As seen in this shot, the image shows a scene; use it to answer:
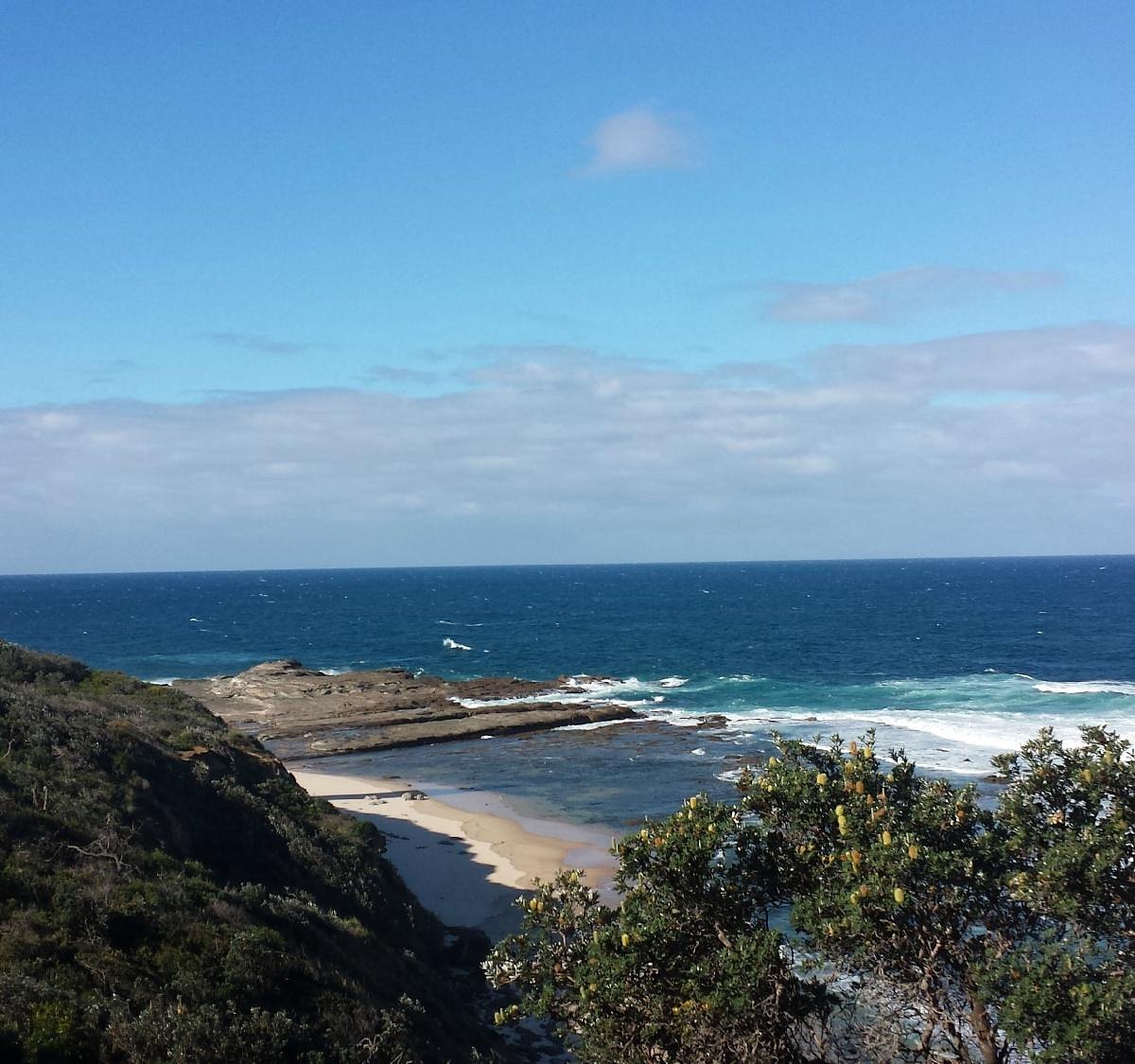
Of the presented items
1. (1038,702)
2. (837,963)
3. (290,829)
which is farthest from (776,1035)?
(1038,702)

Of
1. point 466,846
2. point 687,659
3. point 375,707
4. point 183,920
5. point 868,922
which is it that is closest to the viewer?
point 868,922

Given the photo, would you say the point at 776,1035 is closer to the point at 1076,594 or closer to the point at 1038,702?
the point at 1038,702

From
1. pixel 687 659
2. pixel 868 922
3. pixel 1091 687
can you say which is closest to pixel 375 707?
pixel 687 659

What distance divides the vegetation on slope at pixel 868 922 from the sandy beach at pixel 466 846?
16223mm

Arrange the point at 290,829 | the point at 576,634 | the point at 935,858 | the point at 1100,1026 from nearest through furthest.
A: the point at 1100,1026 → the point at 935,858 → the point at 290,829 → the point at 576,634

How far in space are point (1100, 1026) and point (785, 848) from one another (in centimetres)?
321

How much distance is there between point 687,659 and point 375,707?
33.1 metres

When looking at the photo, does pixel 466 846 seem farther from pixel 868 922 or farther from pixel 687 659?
pixel 687 659

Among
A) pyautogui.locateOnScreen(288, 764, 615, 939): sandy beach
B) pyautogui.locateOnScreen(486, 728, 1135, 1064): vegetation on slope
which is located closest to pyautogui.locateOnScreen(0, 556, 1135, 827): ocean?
pyautogui.locateOnScreen(288, 764, 615, 939): sandy beach

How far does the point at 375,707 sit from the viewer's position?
58469 millimetres

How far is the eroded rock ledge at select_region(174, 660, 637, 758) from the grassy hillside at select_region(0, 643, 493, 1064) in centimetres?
2876

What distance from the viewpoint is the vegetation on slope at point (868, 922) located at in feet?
26.6

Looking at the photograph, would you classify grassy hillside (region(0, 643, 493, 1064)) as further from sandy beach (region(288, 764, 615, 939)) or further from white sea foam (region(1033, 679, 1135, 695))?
white sea foam (region(1033, 679, 1135, 695))

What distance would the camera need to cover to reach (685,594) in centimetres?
17350
